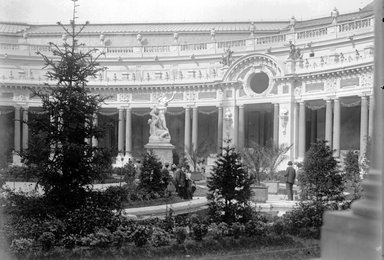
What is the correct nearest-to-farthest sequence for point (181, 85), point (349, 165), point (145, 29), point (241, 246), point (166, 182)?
point (241, 246)
point (166, 182)
point (349, 165)
point (181, 85)
point (145, 29)

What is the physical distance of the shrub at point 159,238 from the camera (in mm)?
11297

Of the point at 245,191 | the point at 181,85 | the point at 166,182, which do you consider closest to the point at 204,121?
the point at 181,85

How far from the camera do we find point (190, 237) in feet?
39.9

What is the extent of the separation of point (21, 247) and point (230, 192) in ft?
16.6

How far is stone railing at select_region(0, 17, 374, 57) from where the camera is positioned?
40562 millimetres

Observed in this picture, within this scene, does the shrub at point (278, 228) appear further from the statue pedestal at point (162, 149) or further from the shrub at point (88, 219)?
the statue pedestal at point (162, 149)

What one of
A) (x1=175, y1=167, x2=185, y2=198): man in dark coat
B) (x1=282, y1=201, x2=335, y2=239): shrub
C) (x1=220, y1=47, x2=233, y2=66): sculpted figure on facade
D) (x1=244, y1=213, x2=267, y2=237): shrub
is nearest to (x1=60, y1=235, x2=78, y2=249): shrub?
(x1=244, y1=213, x2=267, y2=237): shrub

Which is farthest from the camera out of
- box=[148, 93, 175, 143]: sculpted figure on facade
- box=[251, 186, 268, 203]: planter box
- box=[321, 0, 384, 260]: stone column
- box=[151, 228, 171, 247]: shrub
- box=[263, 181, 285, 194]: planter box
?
box=[148, 93, 175, 143]: sculpted figure on facade

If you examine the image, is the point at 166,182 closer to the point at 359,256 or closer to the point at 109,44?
the point at 359,256

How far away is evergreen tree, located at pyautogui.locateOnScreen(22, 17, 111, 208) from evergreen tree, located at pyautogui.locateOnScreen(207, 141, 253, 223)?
8.80 feet

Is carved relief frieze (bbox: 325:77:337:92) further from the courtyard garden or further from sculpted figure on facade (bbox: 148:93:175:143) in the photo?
the courtyard garden

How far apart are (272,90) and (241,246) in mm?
34326

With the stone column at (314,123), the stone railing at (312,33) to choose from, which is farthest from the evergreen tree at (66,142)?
the stone column at (314,123)

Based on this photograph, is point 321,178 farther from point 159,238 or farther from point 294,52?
point 294,52
